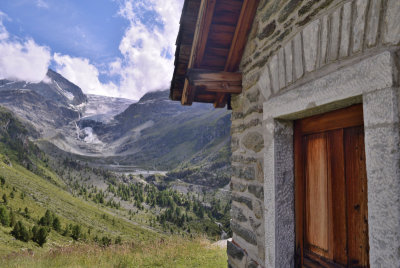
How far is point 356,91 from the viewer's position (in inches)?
65.6

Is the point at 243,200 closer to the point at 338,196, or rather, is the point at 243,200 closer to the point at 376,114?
the point at 338,196

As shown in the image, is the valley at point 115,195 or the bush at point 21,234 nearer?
the bush at point 21,234

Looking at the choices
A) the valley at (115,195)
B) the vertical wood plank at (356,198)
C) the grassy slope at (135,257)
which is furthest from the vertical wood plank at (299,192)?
the valley at (115,195)

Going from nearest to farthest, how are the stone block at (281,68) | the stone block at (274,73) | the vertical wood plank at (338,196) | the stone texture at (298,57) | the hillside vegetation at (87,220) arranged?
the vertical wood plank at (338,196) → the stone texture at (298,57) → the stone block at (281,68) → the stone block at (274,73) → the hillside vegetation at (87,220)

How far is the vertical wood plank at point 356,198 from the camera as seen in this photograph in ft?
5.97

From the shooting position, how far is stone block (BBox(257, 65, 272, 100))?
105 inches

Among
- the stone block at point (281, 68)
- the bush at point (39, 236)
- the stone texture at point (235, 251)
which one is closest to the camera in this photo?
the stone block at point (281, 68)

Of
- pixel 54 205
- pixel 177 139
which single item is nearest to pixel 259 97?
pixel 54 205

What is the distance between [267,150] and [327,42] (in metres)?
1.14

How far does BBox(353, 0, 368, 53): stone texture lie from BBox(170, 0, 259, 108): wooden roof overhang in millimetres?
1656

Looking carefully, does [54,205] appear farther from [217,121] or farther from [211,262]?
[217,121]

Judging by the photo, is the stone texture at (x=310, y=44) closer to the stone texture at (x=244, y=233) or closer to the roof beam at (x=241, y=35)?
the roof beam at (x=241, y=35)

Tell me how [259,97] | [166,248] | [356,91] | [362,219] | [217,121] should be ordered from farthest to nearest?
[217,121]
[166,248]
[259,97]
[362,219]
[356,91]

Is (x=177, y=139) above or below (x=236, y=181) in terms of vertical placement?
above
